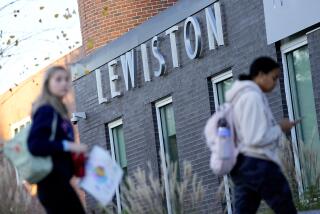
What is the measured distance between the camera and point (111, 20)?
2272 cm

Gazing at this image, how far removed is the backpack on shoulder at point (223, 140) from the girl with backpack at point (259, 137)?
53 millimetres

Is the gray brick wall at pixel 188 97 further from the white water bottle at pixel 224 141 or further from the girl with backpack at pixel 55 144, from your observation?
the girl with backpack at pixel 55 144

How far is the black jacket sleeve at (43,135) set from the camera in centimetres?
750

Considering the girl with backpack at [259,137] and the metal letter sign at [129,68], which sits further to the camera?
the metal letter sign at [129,68]

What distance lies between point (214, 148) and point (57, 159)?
4.56 feet

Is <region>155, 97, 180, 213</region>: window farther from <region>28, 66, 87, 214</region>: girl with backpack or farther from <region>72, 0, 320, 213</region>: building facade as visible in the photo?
<region>28, 66, 87, 214</region>: girl with backpack

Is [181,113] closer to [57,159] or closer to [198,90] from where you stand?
[198,90]

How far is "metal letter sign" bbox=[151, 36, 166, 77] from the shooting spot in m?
19.0

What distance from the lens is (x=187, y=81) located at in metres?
18.5

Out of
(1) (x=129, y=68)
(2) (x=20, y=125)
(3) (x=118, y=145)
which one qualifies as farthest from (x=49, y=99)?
(2) (x=20, y=125)

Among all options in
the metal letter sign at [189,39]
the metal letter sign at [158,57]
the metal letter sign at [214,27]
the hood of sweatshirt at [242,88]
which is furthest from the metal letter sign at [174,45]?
the hood of sweatshirt at [242,88]

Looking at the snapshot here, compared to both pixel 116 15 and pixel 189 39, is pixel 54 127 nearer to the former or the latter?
pixel 189 39

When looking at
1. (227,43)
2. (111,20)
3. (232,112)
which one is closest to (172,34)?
(227,43)

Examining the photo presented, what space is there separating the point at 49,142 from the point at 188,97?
11130mm
